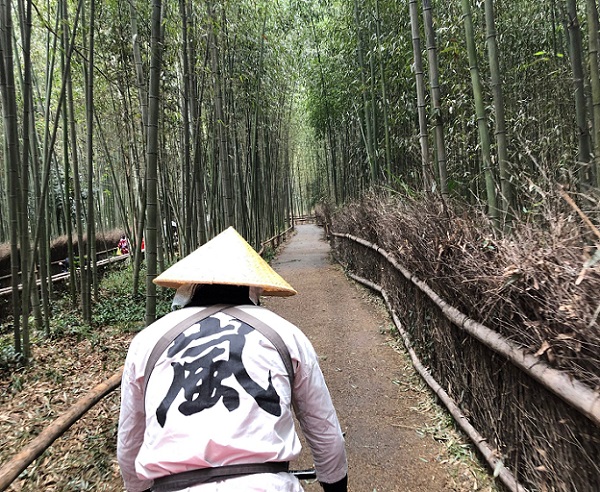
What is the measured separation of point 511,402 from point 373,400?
1385mm

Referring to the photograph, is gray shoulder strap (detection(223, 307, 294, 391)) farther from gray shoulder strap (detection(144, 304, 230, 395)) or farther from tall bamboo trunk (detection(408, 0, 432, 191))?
tall bamboo trunk (detection(408, 0, 432, 191))

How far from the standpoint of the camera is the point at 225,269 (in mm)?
1128

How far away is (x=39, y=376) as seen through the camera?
3395 millimetres

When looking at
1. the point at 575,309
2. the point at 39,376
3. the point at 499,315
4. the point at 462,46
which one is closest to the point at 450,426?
the point at 499,315

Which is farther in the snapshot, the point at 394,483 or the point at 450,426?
the point at 450,426

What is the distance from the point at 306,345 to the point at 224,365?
218 mm

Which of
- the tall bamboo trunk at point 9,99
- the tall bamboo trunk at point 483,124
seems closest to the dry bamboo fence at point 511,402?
the tall bamboo trunk at point 483,124

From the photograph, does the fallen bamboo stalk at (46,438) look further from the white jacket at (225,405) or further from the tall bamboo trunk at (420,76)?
the tall bamboo trunk at (420,76)

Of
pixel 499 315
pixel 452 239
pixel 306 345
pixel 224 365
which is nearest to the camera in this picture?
pixel 224 365

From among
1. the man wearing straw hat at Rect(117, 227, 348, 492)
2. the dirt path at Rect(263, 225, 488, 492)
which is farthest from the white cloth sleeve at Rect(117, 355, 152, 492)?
the dirt path at Rect(263, 225, 488, 492)

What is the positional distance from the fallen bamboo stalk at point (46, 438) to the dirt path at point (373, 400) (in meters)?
1.11

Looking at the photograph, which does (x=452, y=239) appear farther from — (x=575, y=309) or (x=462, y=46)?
(x=462, y=46)

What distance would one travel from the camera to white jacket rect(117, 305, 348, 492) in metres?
0.89

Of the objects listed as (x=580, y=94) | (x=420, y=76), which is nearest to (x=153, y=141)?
(x=420, y=76)
